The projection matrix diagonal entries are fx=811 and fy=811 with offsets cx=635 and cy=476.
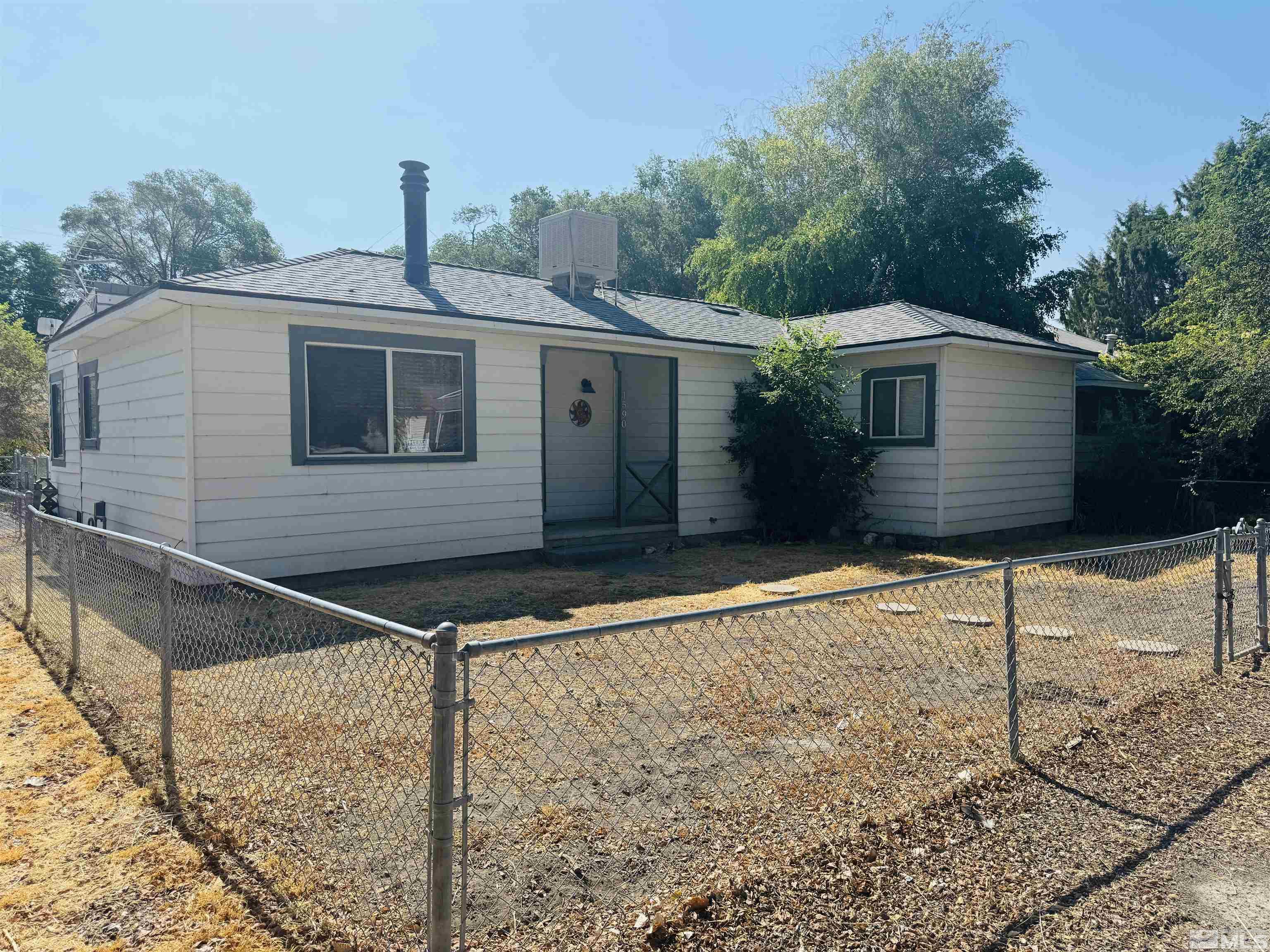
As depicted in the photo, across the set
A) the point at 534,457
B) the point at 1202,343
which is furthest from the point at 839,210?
the point at 534,457

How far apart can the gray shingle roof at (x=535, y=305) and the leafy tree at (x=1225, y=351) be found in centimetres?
188

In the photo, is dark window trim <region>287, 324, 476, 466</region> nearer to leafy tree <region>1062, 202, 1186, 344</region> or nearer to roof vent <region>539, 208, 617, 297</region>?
roof vent <region>539, 208, 617, 297</region>

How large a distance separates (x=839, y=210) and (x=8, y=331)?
75.6 ft

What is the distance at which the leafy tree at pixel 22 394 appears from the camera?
20.8 m

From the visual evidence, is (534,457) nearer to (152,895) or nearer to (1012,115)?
(152,895)

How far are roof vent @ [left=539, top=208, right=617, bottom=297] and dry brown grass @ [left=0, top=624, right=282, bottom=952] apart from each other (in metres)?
9.24

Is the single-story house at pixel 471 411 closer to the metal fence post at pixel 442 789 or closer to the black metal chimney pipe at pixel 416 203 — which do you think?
the black metal chimney pipe at pixel 416 203

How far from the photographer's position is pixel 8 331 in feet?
71.5

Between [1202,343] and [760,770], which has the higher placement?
[1202,343]

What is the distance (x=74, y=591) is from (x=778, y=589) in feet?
19.2

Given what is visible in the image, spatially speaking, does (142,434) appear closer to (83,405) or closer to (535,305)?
(83,405)

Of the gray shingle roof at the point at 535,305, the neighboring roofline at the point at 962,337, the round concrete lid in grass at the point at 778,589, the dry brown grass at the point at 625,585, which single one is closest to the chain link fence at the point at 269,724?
the dry brown grass at the point at 625,585

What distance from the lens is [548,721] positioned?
4.29 m

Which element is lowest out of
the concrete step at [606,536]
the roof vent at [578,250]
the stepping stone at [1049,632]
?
the stepping stone at [1049,632]
